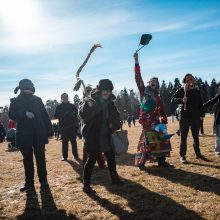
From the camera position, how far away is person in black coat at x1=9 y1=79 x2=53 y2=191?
664 centimetres

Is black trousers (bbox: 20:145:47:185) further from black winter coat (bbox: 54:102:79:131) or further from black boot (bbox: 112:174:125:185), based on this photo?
black winter coat (bbox: 54:102:79:131)

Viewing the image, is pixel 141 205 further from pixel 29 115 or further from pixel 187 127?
pixel 187 127

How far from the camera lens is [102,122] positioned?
6.16m

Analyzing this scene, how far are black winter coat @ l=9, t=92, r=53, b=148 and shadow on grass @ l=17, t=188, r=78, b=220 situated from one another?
1.13 meters

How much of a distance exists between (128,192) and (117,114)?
151 cm

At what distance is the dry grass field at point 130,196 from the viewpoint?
471 centimetres

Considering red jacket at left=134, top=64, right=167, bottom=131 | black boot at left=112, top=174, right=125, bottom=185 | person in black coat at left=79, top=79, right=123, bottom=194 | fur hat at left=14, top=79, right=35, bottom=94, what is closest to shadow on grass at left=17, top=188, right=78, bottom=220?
person in black coat at left=79, top=79, right=123, bottom=194

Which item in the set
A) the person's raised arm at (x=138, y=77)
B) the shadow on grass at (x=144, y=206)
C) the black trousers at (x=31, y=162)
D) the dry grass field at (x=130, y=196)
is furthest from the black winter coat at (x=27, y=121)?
the person's raised arm at (x=138, y=77)

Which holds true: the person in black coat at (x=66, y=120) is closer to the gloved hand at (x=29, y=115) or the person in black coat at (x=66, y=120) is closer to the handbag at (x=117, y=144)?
the gloved hand at (x=29, y=115)

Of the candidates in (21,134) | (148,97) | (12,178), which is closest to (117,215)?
(21,134)

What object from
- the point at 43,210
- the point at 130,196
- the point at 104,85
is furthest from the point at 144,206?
the point at 104,85

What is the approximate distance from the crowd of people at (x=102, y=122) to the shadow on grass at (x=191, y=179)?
423 mm

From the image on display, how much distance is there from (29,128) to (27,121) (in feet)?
0.50

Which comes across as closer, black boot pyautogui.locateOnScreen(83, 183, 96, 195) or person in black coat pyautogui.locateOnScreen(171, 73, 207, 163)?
black boot pyautogui.locateOnScreen(83, 183, 96, 195)
